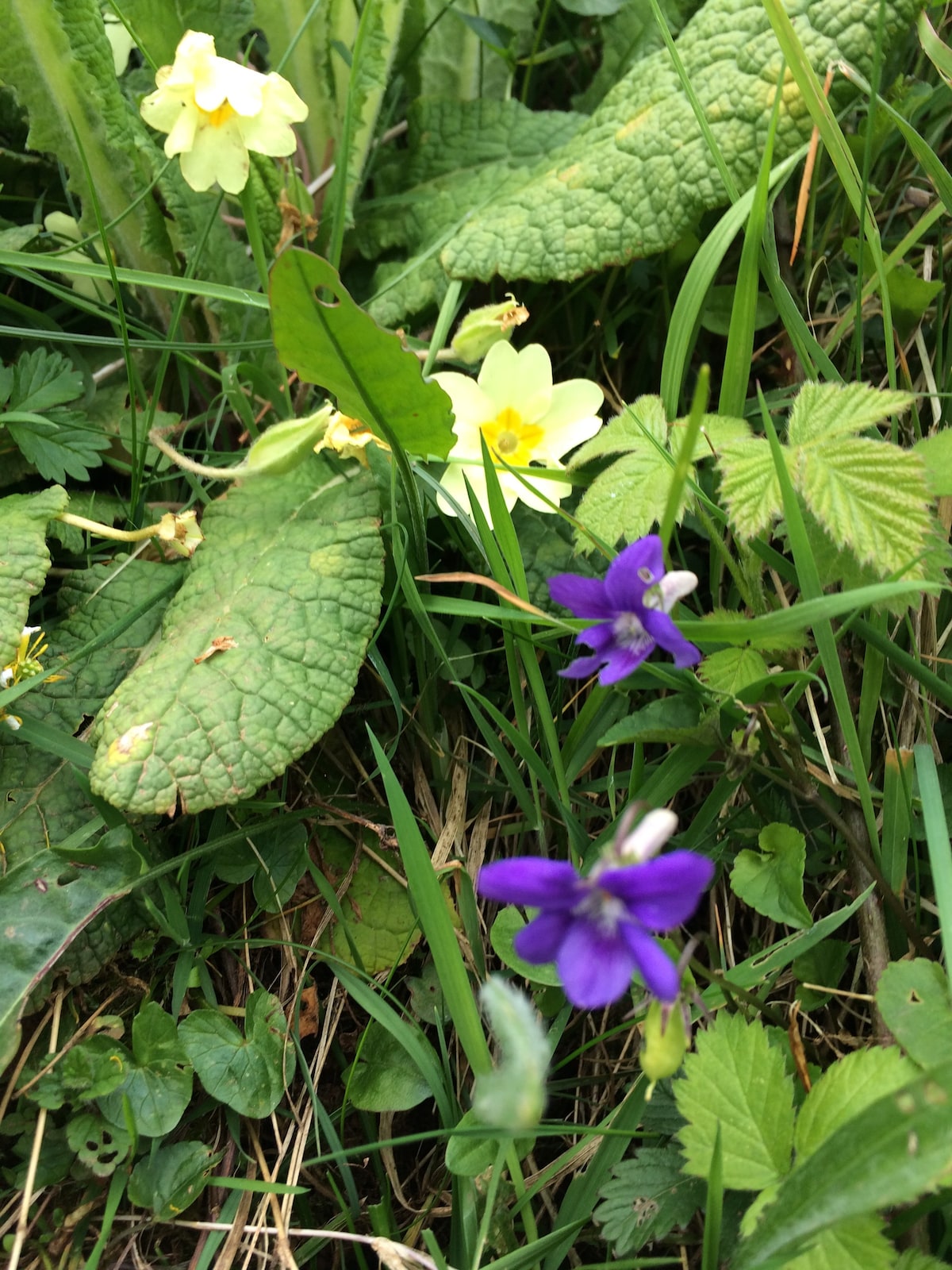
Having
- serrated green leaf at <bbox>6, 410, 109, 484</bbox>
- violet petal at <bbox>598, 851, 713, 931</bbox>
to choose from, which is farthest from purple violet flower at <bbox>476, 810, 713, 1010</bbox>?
serrated green leaf at <bbox>6, 410, 109, 484</bbox>

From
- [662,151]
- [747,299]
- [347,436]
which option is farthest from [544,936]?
[662,151]

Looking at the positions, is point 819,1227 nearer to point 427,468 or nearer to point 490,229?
point 427,468

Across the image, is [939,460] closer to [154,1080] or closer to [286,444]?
[286,444]

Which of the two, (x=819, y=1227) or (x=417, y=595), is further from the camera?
(x=417, y=595)

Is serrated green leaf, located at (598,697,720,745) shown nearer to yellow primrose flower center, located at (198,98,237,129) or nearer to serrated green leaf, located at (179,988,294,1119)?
serrated green leaf, located at (179,988,294,1119)

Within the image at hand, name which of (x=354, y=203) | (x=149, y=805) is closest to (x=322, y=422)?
(x=149, y=805)
